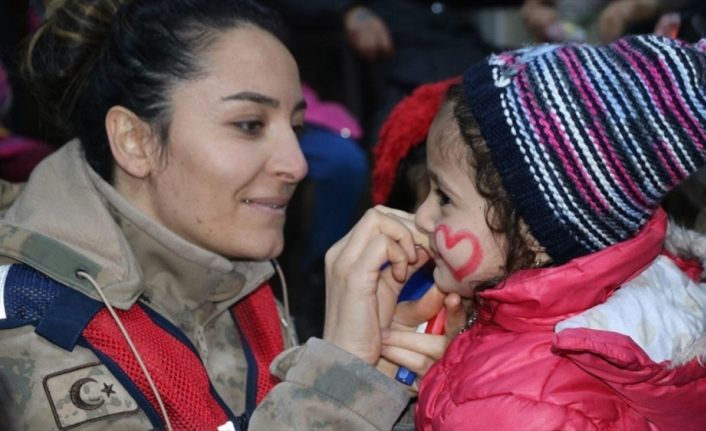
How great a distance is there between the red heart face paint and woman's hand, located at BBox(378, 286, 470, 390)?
0.15 meters

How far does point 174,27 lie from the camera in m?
2.13

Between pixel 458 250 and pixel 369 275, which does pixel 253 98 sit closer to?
pixel 369 275

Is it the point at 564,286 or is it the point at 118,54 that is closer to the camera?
the point at 564,286

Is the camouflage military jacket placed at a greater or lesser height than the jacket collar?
lesser

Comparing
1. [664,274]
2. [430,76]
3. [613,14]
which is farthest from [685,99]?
[430,76]

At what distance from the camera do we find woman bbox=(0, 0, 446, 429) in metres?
1.73

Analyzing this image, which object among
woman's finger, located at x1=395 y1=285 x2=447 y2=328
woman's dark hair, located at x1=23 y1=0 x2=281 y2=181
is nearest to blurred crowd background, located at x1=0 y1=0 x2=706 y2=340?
woman's dark hair, located at x1=23 y1=0 x2=281 y2=181

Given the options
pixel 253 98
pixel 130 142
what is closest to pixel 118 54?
pixel 130 142

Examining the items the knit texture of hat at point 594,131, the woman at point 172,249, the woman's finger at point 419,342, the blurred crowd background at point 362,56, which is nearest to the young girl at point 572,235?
the knit texture of hat at point 594,131

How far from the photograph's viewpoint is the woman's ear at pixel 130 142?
6.94 ft

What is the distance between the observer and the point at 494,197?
1658mm

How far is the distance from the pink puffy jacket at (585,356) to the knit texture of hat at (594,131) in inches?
3.5

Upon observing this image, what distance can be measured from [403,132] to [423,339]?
2.15ft

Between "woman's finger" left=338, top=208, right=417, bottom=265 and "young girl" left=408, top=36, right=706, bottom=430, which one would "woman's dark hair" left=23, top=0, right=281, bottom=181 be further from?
"young girl" left=408, top=36, right=706, bottom=430
